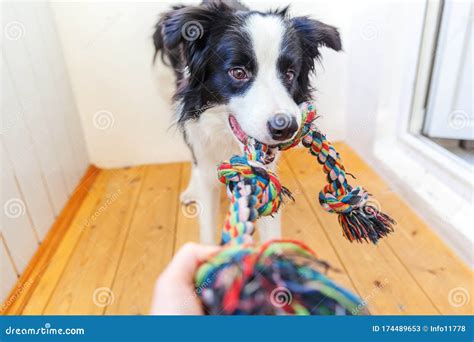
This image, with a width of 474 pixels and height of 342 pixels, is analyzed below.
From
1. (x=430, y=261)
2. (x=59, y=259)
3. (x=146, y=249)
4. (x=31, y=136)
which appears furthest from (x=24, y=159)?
(x=430, y=261)

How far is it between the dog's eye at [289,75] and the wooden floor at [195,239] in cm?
15

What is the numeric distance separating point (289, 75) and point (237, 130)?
145 mm

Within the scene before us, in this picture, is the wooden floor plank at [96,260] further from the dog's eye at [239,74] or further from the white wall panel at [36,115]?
the dog's eye at [239,74]

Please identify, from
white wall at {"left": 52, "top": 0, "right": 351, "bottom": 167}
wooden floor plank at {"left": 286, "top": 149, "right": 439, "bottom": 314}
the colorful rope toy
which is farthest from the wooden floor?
white wall at {"left": 52, "top": 0, "right": 351, "bottom": 167}

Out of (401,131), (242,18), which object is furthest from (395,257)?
(242,18)

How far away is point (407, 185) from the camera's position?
A: 94cm

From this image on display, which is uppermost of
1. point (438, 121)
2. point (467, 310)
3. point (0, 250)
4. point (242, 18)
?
point (242, 18)

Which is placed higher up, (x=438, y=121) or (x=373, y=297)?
(x=438, y=121)

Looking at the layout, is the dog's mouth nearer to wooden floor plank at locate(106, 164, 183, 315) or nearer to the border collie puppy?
the border collie puppy

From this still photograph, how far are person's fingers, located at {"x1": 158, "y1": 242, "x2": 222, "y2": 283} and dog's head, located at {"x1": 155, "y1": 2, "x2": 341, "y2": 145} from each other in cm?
31

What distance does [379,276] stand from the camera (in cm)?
82

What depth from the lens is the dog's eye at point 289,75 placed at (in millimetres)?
700

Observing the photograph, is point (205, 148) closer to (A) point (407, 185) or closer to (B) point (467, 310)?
(A) point (407, 185)

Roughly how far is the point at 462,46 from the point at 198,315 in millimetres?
1143
